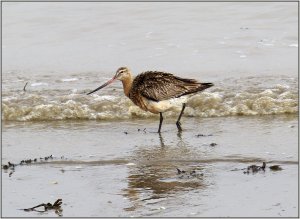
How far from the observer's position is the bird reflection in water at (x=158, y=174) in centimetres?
811

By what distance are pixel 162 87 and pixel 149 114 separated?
1002mm

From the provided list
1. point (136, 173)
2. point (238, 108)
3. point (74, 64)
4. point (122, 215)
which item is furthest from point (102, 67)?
point (122, 215)

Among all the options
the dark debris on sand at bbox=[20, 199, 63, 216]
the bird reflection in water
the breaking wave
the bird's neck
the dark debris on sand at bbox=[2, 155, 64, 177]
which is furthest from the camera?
the breaking wave

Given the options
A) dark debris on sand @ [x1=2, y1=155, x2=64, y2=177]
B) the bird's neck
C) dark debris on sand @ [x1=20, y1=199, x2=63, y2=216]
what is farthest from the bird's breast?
dark debris on sand @ [x1=20, y1=199, x2=63, y2=216]

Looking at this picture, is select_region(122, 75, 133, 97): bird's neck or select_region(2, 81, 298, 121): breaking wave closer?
select_region(122, 75, 133, 97): bird's neck

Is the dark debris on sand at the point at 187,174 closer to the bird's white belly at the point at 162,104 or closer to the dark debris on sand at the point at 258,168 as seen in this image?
the dark debris on sand at the point at 258,168

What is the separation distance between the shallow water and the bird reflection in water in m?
0.02

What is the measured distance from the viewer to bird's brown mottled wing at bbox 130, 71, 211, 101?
11664 millimetres

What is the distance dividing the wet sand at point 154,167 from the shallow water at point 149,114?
15mm

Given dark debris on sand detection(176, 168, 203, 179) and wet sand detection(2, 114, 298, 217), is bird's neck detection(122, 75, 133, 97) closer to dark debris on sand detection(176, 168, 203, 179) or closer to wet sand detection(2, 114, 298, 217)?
wet sand detection(2, 114, 298, 217)

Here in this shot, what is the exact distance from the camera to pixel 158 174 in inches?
352

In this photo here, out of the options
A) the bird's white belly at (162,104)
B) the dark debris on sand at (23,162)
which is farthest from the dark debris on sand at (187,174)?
the bird's white belly at (162,104)

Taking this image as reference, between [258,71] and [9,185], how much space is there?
7079 mm

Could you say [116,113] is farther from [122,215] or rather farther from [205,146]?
[122,215]
